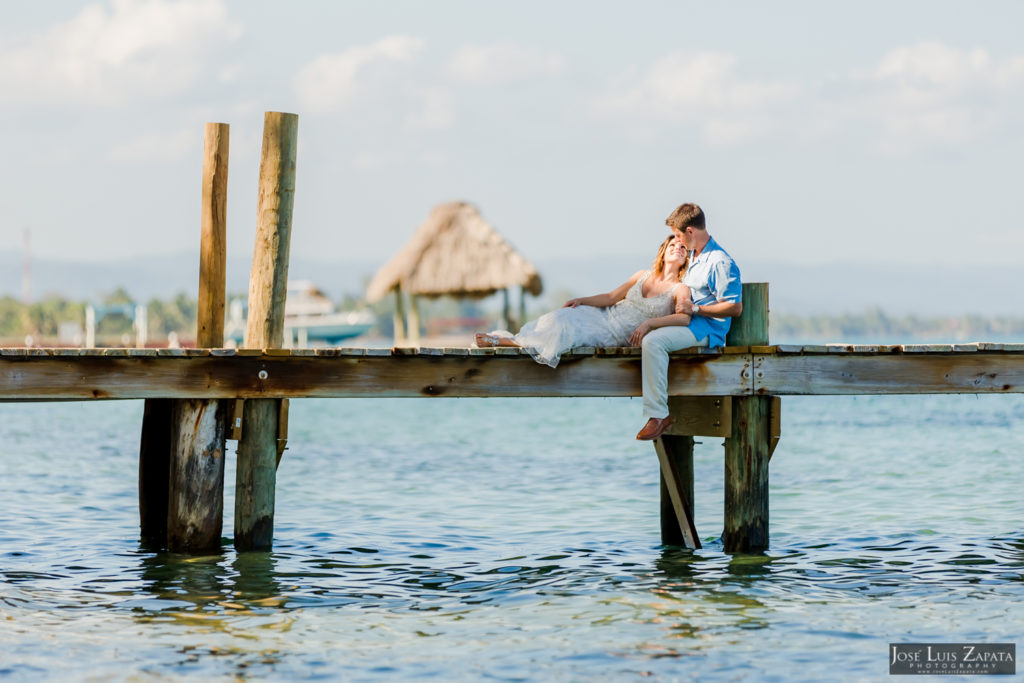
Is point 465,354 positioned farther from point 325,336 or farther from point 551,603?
point 325,336

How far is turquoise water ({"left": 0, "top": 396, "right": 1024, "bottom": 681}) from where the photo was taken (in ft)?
22.0

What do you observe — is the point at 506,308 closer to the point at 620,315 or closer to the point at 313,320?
the point at 620,315

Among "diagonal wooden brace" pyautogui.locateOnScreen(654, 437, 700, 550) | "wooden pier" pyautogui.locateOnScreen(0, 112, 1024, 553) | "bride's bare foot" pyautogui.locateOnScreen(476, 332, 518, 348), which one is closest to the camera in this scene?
"wooden pier" pyautogui.locateOnScreen(0, 112, 1024, 553)

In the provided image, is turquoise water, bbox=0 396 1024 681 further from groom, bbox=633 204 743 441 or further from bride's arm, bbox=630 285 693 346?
bride's arm, bbox=630 285 693 346

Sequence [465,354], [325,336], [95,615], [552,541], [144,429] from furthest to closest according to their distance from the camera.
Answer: [325,336]
[552,541]
[144,429]
[465,354]
[95,615]

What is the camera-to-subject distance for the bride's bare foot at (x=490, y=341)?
8.38 metres

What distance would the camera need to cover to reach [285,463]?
18938mm

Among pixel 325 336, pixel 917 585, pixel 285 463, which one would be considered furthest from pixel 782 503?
pixel 325 336

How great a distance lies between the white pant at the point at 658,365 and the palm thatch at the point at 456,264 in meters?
21.1

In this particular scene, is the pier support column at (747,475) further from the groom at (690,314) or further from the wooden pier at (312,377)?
the groom at (690,314)

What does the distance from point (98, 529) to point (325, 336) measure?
65.9 meters

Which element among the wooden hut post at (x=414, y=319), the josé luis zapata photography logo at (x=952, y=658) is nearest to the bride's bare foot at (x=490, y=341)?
the josé luis zapata photography logo at (x=952, y=658)

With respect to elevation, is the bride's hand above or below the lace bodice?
below

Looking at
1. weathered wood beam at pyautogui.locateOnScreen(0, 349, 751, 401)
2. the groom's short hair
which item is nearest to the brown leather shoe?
weathered wood beam at pyautogui.locateOnScreen(0, 349, 751, 401)
